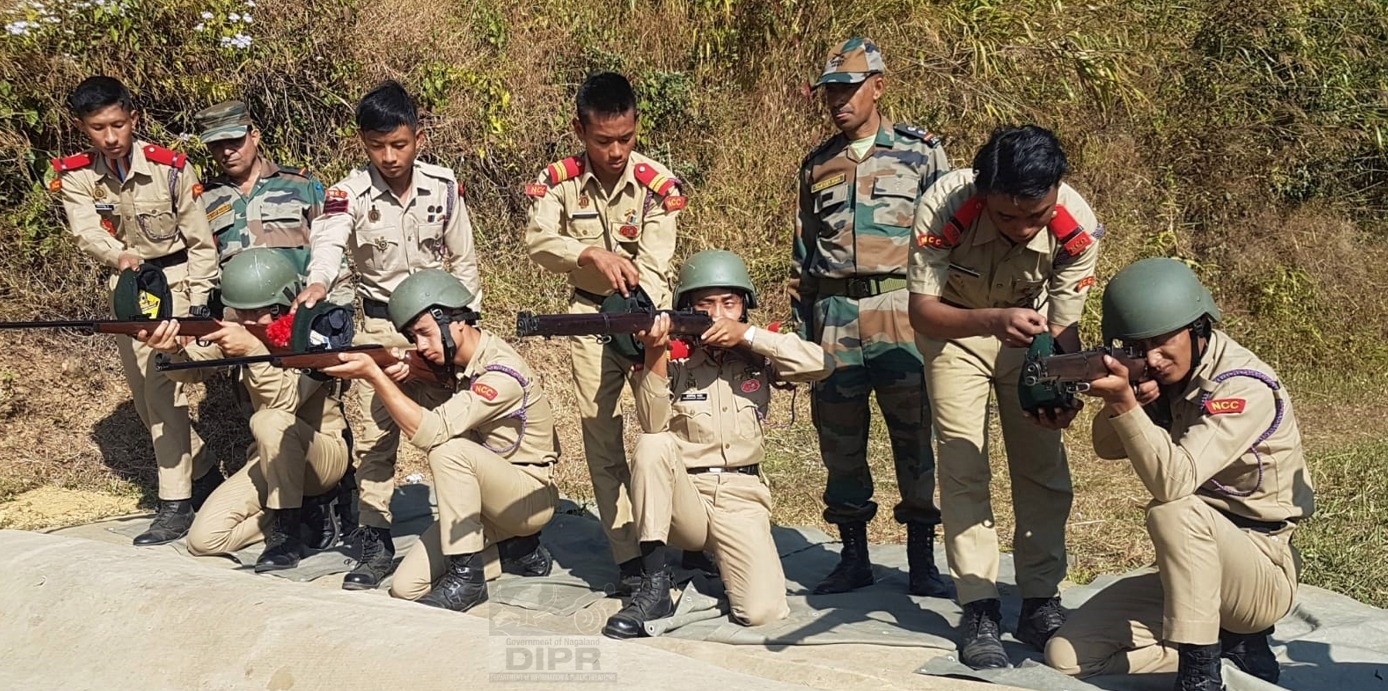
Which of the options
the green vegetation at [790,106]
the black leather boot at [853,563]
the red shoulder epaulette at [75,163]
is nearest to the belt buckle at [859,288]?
the black leather boot at [853,563]

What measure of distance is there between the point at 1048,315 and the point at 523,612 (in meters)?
2.35

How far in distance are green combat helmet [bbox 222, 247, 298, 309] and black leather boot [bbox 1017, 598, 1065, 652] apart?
136 inches

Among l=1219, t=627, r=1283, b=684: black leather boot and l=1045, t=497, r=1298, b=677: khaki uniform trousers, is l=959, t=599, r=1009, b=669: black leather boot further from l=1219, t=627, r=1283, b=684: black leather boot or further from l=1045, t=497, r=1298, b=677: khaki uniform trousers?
l=1219, t=627, r=1283, b=684: black leather boot

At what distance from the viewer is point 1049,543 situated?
4789 mm

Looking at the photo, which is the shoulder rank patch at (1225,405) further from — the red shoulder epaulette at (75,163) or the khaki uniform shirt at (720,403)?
the red shoulder epaulette at (75,163)

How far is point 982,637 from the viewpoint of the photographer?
450cm

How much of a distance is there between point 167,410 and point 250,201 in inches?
43.8

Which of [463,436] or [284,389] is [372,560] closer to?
[463,436]

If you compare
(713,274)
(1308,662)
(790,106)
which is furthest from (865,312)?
(790,106)

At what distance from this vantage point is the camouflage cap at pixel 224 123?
655 cm

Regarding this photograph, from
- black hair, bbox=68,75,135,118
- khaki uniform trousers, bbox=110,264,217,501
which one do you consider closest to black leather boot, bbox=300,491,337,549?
khaki uniform trousers, bbox=110,264,217,501

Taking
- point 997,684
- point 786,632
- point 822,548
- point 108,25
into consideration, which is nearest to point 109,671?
point 786,632

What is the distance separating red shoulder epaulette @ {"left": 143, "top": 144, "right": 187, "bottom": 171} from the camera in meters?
6.54

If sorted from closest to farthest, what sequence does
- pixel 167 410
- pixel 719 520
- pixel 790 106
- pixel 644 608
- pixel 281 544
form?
1. pixel 644 608
2. pixel 719 520
3. pixel 281 544
4. pixel 167 410
5. pixel 790 106
